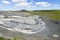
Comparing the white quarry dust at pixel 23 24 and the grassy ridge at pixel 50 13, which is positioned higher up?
the grassy ridge at pixel 50 13

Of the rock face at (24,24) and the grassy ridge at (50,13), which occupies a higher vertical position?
the grassy ridge at (50,13)

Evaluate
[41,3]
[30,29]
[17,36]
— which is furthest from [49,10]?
[17,36]

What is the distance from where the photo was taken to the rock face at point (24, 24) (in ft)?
13.9

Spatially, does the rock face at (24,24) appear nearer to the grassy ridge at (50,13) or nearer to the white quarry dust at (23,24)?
the white quarry dust at (23,24)

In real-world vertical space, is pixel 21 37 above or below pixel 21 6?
below

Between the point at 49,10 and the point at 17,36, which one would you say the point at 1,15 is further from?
the point at 49,10

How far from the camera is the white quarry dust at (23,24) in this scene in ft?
13.9

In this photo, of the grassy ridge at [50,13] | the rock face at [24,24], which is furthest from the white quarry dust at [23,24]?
the grassy ridge at [50,13]

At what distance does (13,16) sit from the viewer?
425 centimetres

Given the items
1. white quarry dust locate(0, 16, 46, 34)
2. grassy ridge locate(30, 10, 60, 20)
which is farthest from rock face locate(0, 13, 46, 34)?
grassy ridge locate(30, 10, 60, 20)

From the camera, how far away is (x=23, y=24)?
14.0 ft

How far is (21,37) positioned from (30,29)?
0.25 meters

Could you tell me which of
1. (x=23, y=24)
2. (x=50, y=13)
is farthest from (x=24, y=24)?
(x=50, y=13)

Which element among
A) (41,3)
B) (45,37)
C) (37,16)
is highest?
(41,3)
